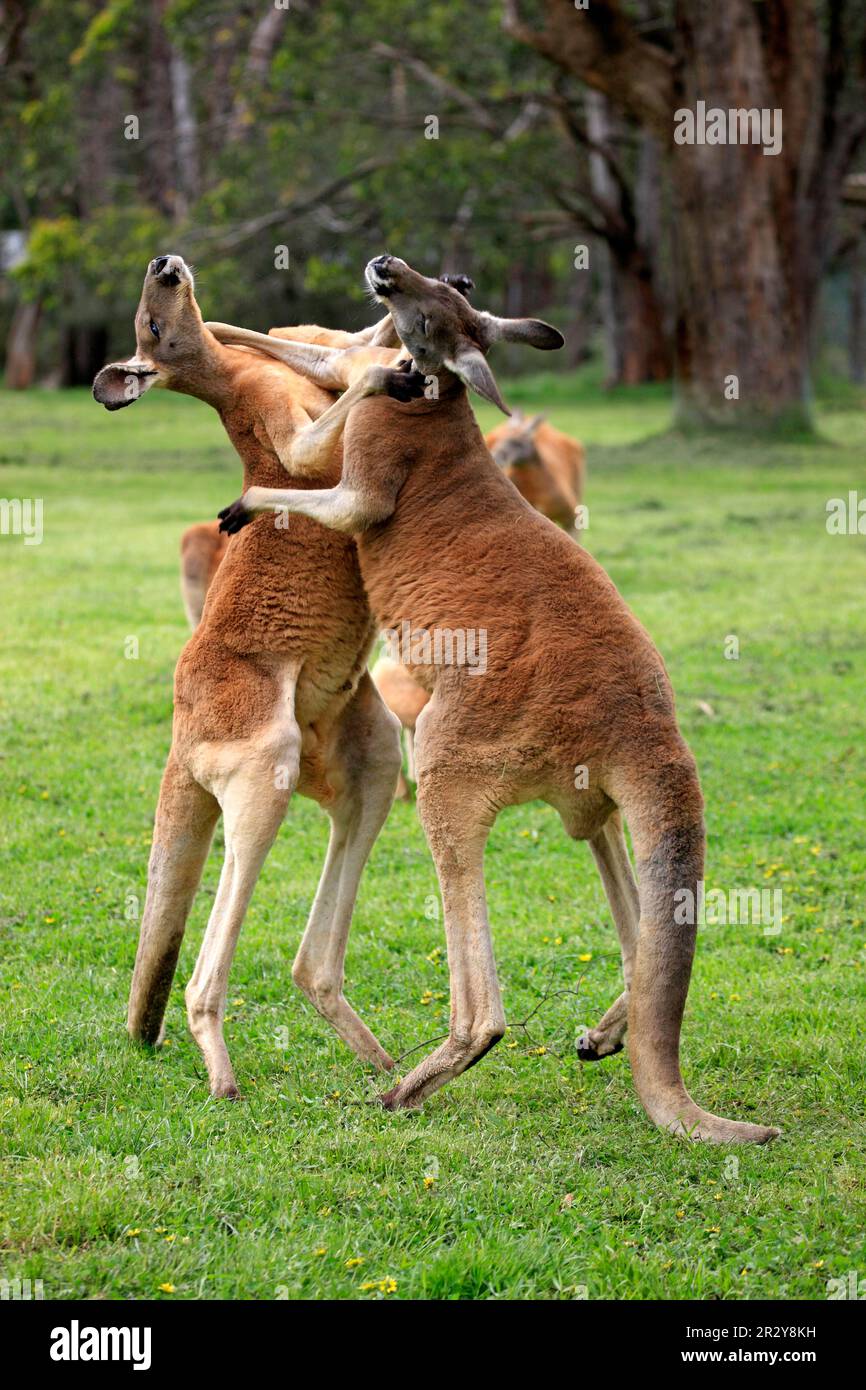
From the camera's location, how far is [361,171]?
24.1m

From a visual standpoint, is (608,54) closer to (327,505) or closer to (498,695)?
(327,505)

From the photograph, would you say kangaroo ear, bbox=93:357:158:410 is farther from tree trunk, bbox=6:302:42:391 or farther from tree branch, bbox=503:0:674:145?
tree trunk, bbox=6:302:42:391

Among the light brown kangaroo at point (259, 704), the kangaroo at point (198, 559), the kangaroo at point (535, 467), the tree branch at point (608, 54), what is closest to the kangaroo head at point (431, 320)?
the light brown kangaroo at point (259, 704)

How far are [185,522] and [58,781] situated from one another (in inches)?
317

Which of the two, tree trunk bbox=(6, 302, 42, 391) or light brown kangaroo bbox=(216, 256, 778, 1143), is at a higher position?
tree trunk bbox=(6, 302, 42, 391)

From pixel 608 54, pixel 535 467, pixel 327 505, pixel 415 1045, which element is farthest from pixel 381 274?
pixel 608 54

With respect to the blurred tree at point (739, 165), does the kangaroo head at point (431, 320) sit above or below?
below

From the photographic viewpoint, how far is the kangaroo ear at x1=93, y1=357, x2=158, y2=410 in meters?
4.76

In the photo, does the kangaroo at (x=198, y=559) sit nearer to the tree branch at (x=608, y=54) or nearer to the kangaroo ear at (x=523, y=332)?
the kangaroo ear at (x=523, y=332)

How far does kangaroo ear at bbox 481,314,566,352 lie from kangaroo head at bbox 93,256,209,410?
0.83 meters

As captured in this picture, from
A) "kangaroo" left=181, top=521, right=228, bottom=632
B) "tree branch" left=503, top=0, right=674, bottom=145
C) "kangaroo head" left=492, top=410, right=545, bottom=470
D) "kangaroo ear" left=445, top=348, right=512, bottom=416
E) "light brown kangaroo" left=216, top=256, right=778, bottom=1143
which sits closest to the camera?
"light brown kangaroo" left=216, top=256, right=778, bottom=1143

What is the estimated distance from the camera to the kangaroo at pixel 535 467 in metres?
11.2

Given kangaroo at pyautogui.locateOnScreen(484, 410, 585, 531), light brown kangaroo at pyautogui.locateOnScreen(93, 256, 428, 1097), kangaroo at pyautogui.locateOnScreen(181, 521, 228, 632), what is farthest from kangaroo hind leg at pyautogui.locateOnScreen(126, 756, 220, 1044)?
kangaroo at pyautogui.locateOnScreen(484, 410, 585, 531)

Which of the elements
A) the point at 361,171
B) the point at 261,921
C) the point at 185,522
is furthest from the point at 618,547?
the point at 361,171
